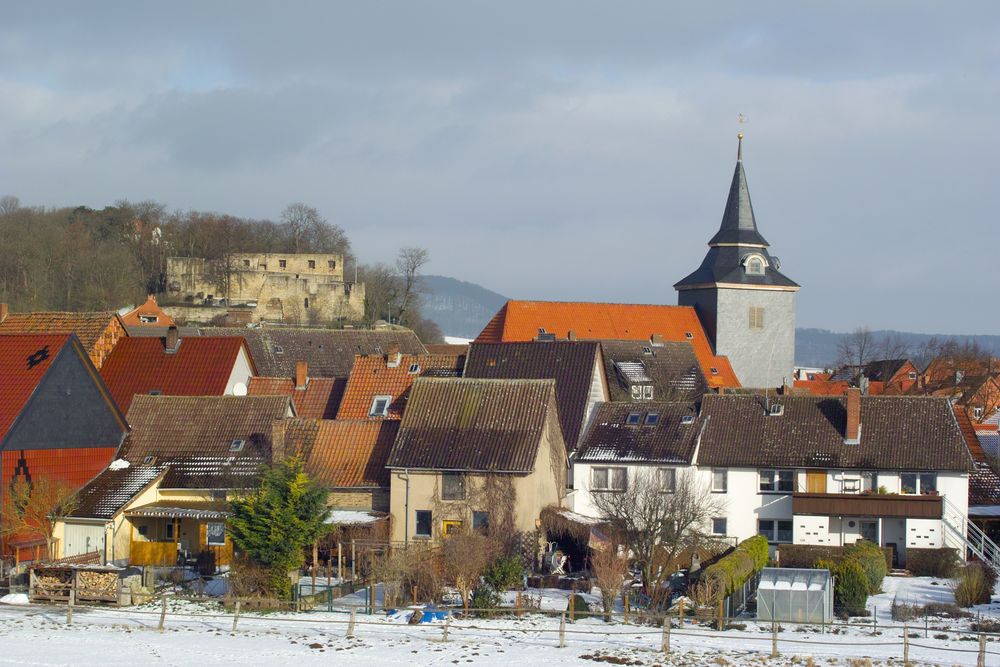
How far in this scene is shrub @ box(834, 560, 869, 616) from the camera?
3153 centimetres

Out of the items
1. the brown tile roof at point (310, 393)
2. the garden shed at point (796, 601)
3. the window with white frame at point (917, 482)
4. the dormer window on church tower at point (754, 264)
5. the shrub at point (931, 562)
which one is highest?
the dormer window on church tower at point (754, 264)

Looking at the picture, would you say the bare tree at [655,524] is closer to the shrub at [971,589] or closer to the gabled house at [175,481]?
the shrub at [971,589]

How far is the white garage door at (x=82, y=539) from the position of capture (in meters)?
35.2

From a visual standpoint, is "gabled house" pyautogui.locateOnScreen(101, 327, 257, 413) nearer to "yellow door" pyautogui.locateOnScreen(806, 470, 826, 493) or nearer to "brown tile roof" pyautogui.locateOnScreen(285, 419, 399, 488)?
"brown tile roof" pyautogui.locateOnScreen(285, 419, 399, 488)

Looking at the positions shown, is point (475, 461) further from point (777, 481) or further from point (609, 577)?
point (777, 481)

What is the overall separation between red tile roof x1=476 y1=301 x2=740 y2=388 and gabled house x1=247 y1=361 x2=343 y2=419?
79.8ft

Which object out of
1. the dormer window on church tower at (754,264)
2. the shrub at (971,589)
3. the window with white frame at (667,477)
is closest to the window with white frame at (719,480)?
the window with white frame at (667,477)

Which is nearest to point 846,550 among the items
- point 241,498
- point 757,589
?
point 757,589

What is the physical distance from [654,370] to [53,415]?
2524cm

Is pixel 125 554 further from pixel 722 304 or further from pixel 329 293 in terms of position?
pixel 329 293

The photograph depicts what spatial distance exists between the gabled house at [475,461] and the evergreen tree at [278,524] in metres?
4.89

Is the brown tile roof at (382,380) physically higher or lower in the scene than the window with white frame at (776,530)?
higher

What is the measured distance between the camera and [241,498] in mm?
31703

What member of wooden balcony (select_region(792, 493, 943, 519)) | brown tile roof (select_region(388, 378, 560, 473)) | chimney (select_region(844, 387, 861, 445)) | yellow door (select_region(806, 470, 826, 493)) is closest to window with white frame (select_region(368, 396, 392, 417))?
brown tile roof (select_region(388, 378, 560, 473))
